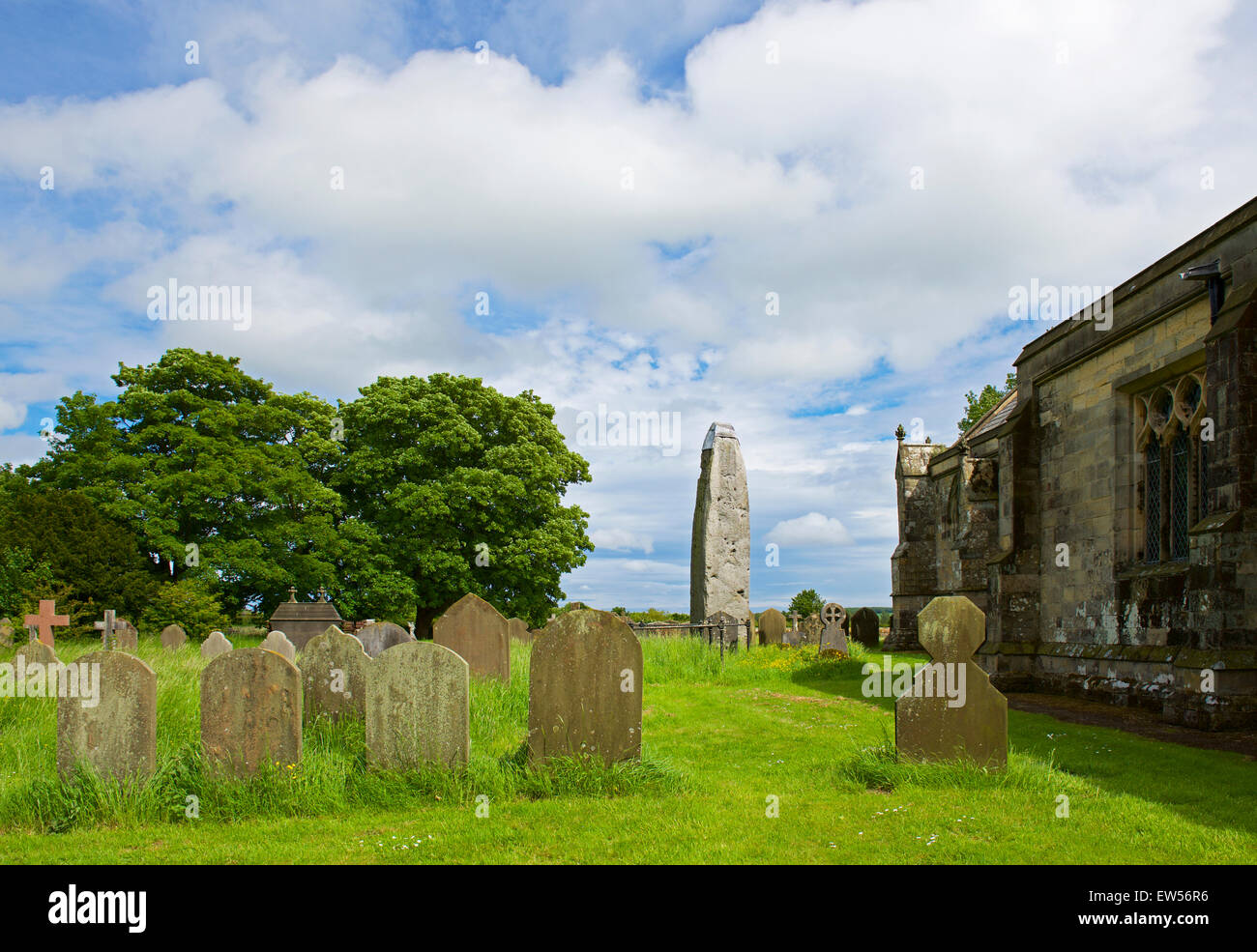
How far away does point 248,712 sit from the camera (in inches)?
259

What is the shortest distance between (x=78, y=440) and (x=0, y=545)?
6752 millimetres

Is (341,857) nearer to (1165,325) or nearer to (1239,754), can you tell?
(1239,754)

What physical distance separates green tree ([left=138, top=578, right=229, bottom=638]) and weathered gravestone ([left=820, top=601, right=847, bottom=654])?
52.8 feet

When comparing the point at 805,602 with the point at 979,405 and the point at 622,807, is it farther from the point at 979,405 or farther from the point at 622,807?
the point at 622,807

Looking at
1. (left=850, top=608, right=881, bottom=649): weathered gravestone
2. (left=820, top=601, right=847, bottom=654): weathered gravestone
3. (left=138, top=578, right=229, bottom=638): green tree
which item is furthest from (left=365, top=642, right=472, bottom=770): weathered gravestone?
(left=850, top=608, right=881, bottom=649): weathered gravestone

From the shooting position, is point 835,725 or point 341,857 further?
point 835,725

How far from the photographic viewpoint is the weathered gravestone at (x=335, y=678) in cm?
854

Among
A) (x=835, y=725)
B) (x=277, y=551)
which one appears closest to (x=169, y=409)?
(x=277, y=551)

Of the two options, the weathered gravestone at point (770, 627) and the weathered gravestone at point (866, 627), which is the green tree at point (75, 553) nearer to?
the weathered gravestone at point (770, 627)

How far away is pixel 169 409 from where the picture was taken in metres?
25.8

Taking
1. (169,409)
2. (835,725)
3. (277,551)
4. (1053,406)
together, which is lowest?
(835,725)

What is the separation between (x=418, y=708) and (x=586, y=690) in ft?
4.50

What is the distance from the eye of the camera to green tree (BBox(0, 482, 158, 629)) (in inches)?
770

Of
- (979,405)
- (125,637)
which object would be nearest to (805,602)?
(979,405)
